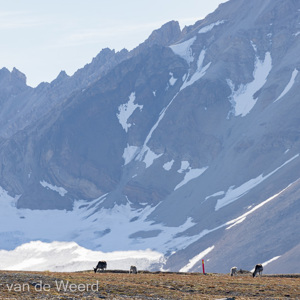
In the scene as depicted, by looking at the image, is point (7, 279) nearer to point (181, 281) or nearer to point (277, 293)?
point (181, 281)

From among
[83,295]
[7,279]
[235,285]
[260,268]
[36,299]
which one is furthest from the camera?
[260,268]

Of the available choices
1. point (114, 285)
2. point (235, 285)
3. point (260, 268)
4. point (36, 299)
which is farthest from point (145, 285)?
point (260, 268)

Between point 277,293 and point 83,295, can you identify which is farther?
point 277,293

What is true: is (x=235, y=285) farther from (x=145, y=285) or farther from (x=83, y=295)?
(x=83, y=295)

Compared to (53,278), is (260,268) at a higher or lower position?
higher

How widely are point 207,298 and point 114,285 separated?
5972 millimetres

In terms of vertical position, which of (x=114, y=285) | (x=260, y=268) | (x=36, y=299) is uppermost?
(x=260, y=268)

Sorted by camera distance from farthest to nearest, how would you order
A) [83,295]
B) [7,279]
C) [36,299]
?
1. [7,279]
2. [83,295]
3. [36,299]

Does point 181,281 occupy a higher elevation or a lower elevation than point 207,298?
higher

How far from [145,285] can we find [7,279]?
7.58 metres

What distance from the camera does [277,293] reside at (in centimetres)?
4647

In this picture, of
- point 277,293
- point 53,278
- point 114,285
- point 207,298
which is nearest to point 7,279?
point 53,278

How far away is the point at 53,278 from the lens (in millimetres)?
46375

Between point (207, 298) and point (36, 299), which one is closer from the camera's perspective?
point (36, 299)
